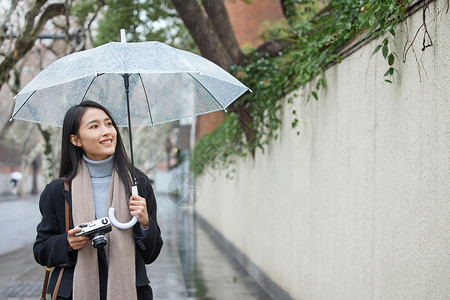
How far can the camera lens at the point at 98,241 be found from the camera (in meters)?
2.81

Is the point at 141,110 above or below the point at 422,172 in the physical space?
Answer: above

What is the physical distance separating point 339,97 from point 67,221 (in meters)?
2.88

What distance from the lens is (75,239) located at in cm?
289

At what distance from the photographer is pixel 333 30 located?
5.37 metres

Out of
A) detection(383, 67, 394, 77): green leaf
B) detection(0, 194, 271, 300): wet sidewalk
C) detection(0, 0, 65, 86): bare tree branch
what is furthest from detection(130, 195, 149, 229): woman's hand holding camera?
detection(0, 0, 65, 86): bare tree branch

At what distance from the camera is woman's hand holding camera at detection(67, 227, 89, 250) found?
287cm

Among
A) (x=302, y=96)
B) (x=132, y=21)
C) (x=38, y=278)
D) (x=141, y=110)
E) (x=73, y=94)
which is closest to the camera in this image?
(x=73, y=94)

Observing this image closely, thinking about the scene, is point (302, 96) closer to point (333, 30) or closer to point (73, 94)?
point (333, 30)

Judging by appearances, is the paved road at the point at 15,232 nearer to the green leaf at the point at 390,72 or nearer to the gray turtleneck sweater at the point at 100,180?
the gray turtleneck sweater at the point at 100,180

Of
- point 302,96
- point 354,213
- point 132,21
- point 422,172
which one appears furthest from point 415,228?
point 132,21

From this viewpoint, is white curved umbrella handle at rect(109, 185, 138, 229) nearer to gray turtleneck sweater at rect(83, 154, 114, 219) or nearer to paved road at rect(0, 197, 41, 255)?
gray turtleneck sweater at rect(83, 154, 114, 219)

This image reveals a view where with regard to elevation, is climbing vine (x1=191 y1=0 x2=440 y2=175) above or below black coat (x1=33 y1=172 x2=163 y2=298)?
above

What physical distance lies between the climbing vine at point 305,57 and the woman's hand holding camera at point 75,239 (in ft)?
7.07

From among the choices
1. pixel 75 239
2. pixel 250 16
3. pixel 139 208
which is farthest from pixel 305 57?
pixel 250 16
